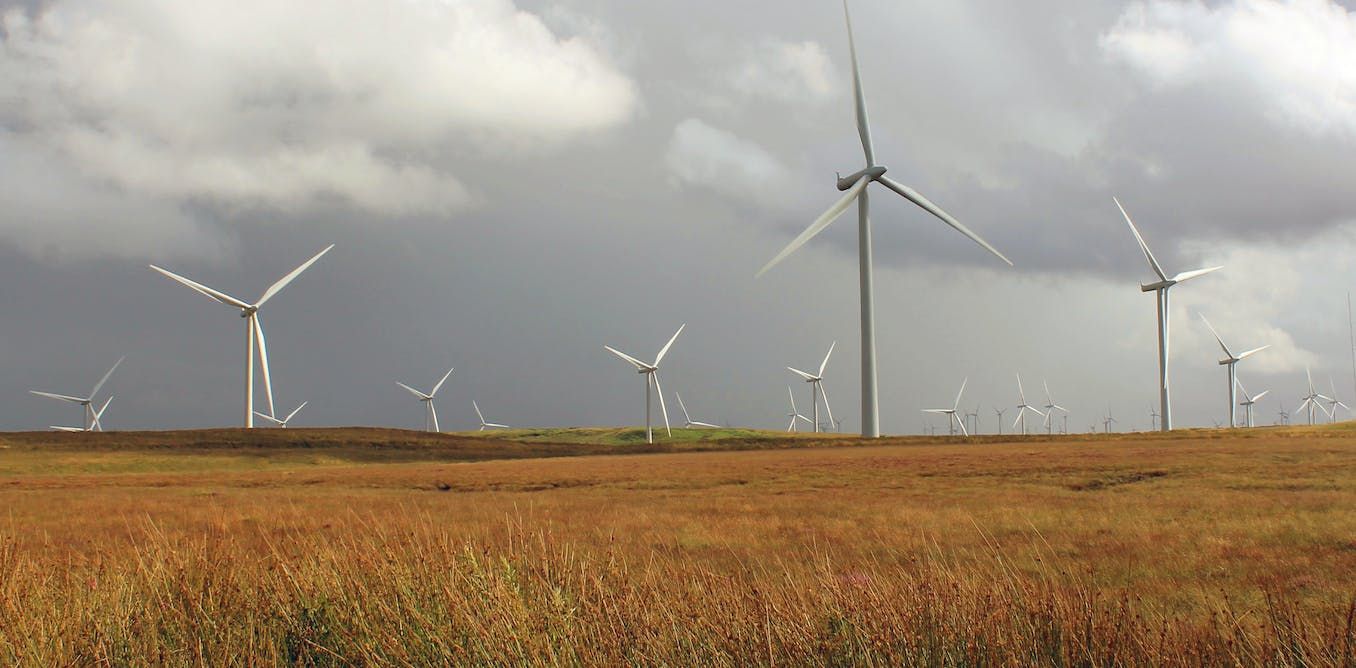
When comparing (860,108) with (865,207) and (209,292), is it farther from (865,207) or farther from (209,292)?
(209,292)

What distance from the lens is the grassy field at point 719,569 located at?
346 inches

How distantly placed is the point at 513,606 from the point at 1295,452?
201 feet

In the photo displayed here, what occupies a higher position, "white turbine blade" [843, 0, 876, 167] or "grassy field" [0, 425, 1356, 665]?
"white turbine blade" [843, 0, 876, 167]

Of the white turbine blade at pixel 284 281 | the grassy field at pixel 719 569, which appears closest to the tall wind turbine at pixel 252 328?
the white turbine blade at pixel 284 281

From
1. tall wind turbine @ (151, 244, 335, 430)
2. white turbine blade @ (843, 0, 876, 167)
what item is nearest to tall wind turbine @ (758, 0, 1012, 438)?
white turbine blade @ (843, 0, 876, 167)

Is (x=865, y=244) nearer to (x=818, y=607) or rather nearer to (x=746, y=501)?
(x=746, y=501)

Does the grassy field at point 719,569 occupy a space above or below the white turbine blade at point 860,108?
below

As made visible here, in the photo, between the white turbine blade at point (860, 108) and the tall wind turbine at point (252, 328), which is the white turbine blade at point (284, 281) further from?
the white turbine blade at point (860, 108)

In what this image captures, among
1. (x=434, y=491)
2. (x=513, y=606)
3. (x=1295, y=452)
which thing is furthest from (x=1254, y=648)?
(x=1295, y=452)

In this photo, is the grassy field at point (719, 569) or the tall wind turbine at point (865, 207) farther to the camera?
the tall wind turbine at point (865, 207)

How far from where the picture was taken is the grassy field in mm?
8789

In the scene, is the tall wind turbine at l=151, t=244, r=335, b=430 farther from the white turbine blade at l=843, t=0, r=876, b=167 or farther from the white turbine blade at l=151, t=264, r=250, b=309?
the white turbine blade at l=843, t=0, r=876, b=167

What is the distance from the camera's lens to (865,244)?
87.8 meters

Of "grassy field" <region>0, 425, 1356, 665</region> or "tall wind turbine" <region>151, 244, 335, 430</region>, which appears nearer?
"grassy field" <region>0, 425, 1356, 665</region>
